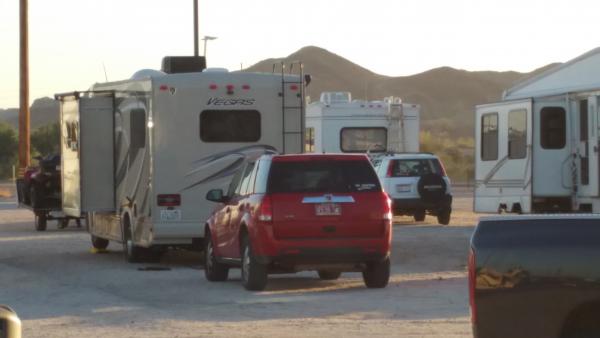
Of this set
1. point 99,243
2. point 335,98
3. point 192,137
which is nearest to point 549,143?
point 192,137

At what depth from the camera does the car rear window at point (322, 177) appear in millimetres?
16844

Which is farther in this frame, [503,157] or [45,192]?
[45,192]

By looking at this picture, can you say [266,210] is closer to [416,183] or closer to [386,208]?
[386,208]

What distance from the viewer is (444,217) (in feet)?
110

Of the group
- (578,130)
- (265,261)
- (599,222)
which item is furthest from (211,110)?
(599,222)

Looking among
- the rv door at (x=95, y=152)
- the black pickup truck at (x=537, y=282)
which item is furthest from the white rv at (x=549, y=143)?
the black pickup truck at (x=537, y=282)

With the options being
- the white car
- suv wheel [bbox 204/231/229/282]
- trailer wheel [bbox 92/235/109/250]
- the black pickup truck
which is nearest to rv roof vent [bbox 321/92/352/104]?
the white car

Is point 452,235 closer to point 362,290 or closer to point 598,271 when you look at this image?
point 362,290

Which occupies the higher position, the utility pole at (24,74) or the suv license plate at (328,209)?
the utility pole at (24,74)

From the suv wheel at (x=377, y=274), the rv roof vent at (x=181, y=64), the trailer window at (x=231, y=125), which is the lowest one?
the suv wheel at (x=377, y=274)

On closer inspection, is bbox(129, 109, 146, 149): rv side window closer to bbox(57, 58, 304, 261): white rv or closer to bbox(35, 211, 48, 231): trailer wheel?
bbox(57, 58, 304, 261): white rv

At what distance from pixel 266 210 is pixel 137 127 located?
589 centimetres

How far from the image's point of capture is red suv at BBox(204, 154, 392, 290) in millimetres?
16672

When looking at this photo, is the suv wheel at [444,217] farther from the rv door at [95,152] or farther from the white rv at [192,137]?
the white rv at [192,137]
